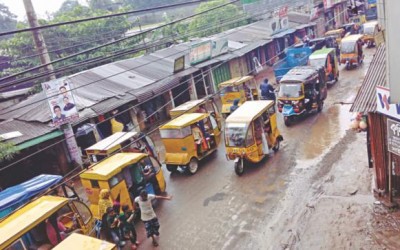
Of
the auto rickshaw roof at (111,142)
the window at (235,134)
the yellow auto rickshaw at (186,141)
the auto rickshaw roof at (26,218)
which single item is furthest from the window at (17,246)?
the window at (235,134)

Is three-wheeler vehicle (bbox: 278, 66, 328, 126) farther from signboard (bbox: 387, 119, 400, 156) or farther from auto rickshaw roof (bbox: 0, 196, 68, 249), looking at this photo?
auto rickshaw roof (bbox: 0, 196, 68, 249)

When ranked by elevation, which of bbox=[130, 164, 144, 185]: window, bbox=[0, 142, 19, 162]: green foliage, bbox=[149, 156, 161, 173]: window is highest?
bbox=[0, 142, 19, 162]: green foliage

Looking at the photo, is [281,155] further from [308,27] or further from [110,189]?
[308,27]

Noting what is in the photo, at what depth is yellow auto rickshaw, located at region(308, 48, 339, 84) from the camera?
71.2 feet

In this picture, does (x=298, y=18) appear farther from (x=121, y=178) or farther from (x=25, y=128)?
(x=121, y=178)

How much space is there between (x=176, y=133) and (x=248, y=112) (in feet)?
9.23

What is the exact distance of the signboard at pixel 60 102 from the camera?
1444 cm

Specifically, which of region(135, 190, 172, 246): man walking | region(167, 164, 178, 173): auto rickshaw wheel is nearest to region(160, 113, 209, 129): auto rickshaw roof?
region(167, 164, 178, 173): auto rickshaw wheel

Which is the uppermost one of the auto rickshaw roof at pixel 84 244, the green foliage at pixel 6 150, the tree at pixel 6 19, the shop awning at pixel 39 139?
the tree at pixel 6 19

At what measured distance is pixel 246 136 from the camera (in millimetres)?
12953

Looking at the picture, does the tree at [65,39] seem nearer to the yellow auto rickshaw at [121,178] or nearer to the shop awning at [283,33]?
the shop awning at [283,33]

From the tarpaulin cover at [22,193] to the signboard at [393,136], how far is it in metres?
9.81

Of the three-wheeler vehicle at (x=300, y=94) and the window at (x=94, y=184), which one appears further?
the three-wheeler vehicle at (x=300, y=94)

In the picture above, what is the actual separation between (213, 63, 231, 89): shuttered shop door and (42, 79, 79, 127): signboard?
13.9 meters
